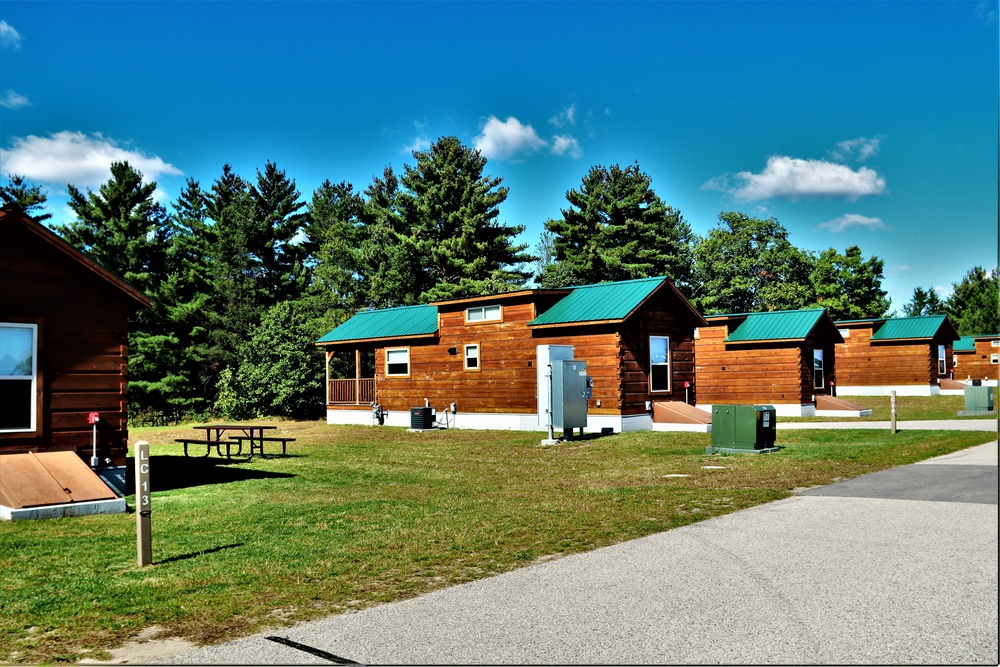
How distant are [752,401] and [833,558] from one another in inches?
1139

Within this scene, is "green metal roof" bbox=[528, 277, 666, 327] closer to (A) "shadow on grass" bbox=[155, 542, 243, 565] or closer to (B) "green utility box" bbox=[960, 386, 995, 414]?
(B) "green utility box" bbox=[960, 386, 995, 414]

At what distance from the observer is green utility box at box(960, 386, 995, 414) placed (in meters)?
28.5

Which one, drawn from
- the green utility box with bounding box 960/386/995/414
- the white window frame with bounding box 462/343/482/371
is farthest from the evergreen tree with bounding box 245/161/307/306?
the green utility box with bounding box 960/386/995/414

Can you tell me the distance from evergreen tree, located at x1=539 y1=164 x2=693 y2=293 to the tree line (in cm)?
15

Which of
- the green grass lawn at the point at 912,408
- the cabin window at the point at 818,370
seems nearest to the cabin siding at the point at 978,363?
the green grass lawn at the point at 912,408

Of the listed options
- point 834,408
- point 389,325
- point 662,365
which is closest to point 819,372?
point 834,408

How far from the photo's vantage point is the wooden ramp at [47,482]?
11.0m

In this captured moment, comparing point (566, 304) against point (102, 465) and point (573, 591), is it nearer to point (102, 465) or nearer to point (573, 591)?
point (102, 465)

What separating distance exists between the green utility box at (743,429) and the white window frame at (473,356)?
39.8 feet

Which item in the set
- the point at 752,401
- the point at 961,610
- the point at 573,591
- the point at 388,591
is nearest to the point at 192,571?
the point at 388,591

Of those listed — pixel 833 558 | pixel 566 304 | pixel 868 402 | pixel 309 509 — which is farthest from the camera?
pixel 868 402

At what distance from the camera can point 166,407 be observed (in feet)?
150

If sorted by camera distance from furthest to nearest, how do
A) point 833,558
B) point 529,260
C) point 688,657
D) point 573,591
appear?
1. point 529,260
2. point 833,558
3. point 573,591
4. point 688,657

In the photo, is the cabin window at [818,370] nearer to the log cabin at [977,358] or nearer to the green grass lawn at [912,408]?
the green grass lawn at [912,408]
